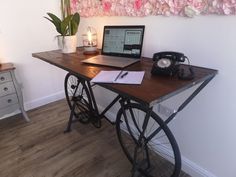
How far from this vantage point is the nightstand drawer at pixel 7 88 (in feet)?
7.84

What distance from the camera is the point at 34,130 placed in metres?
2.47

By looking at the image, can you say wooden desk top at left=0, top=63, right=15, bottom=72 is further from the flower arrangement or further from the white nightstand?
the flower arrangement

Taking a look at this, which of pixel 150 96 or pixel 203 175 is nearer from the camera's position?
pixel 150 96

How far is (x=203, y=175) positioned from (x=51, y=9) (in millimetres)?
2480

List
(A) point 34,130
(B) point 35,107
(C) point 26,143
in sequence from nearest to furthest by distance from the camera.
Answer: (C) point 26,143 < (A) point 34,130 < (B) point 35,107

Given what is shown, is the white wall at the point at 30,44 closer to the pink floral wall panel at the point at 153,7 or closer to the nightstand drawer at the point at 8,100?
the nightstand drawer at the point at 8,100

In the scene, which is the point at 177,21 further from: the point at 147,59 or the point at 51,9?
the point at 51,9

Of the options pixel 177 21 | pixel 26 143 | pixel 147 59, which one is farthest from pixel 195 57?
pixel 26 143

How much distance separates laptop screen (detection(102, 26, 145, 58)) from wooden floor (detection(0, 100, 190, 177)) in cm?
91

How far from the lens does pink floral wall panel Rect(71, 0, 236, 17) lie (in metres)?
1.26

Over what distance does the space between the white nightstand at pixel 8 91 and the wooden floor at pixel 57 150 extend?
0.23 metres

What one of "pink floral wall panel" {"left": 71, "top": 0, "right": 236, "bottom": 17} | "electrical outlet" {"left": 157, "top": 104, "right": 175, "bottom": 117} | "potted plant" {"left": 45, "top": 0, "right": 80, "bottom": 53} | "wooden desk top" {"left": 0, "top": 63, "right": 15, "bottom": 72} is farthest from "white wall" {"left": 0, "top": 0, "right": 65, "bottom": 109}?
"electrical outlet" {"left": 157, "top": 104, "right": 175, "bottom": 117}

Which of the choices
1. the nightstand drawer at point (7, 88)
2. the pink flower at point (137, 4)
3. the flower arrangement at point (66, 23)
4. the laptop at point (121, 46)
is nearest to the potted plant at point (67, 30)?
the flower arrangement at point (66, 23)

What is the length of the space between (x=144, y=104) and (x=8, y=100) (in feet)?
6.42
